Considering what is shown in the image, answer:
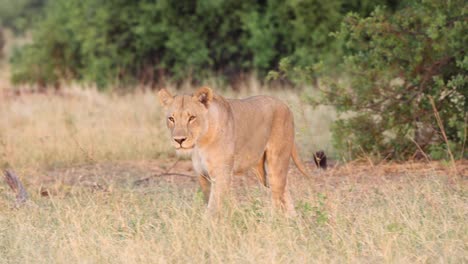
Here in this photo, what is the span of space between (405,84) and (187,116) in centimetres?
365

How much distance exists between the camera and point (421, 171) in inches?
318

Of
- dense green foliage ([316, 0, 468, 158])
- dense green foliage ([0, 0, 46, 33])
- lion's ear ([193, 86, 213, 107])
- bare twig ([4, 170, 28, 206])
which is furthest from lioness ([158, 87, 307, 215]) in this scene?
dense green foliage ([0, 0, 46, 33])

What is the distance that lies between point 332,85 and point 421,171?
1351 mm

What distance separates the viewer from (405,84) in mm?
8906

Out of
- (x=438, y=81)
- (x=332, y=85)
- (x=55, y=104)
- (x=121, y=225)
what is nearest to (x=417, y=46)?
(x=438, y=81)

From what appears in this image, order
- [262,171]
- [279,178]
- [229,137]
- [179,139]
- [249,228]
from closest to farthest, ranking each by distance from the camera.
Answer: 1. [249,228]
2. [179,139]
3. [229,137]
4. [279,178]
5. [262,171]

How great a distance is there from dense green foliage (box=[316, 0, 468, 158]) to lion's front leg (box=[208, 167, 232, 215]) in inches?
109

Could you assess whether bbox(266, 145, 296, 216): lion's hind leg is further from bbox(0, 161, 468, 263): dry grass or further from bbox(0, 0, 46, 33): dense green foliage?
bbox(0, 0, 46, 33): dense green foliage

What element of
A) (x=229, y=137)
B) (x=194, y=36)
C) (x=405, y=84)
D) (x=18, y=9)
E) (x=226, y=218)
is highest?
(x=405, y=84)

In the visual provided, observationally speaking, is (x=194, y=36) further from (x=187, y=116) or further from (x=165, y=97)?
(x=187, y=116)

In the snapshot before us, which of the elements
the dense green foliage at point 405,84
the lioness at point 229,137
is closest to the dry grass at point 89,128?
the dense green foliage at point 405,84

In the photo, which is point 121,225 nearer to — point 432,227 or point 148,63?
point 432,227

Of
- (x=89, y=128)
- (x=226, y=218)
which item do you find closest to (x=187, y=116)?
(x=226, y=218)

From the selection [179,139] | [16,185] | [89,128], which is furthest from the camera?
[89,128]
